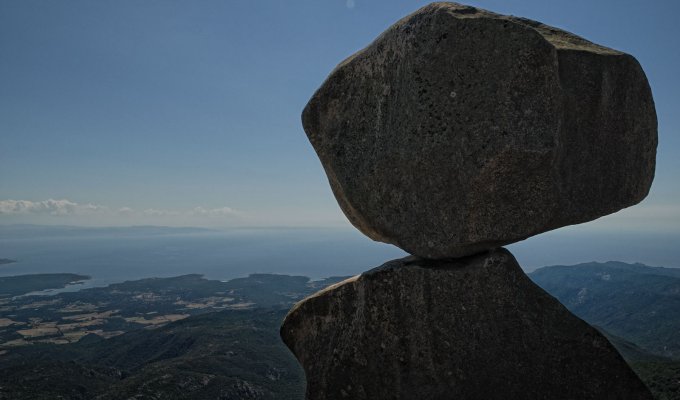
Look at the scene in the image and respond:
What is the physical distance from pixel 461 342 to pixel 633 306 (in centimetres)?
15132

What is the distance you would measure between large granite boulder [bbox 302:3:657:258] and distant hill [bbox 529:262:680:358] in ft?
267

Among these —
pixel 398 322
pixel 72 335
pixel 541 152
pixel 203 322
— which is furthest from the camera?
pixel 72 335

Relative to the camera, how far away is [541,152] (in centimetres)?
657

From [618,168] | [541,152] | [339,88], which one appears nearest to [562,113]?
[541,152]

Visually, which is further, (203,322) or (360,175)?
(203,322)

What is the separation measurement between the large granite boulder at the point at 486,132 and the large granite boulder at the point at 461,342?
62 cm

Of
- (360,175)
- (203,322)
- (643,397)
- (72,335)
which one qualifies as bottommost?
(72,335)

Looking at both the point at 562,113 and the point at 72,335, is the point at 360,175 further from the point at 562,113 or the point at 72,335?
the point at 72,335

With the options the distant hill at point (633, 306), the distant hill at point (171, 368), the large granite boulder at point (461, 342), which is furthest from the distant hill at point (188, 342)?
the large granite boulder at point (461, 342)

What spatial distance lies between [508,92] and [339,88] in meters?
3.27

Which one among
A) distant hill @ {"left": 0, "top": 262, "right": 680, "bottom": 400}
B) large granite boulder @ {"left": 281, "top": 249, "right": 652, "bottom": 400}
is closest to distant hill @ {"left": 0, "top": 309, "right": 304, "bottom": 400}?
distant hill @ {"left": 0, "top": 262, "right": 680, "bottom": 400}

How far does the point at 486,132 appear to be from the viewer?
6.74m

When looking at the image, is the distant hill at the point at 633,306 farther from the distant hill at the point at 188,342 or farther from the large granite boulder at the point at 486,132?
the large granite boulder at the point at 486,132

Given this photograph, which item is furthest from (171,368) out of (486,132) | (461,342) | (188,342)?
(486,132)
